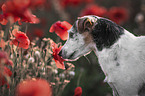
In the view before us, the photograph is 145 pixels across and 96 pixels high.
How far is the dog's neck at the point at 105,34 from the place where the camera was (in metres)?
0.71

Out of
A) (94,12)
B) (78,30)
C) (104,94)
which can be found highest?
(94,12)

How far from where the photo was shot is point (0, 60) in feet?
1.63

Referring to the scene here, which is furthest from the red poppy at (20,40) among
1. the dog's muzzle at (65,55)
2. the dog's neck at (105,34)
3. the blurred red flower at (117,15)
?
the blurred red flower at (117,15)

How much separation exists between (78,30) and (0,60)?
340mm

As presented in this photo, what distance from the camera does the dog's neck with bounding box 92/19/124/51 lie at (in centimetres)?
71

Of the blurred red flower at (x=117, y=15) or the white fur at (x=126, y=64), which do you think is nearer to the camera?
the white fur at (x=126, y=64)

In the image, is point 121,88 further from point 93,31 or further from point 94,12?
point 94,12

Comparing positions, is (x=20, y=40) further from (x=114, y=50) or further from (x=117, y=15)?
(x=117, y=15)

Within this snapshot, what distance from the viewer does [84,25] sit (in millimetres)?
700

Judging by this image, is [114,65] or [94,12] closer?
[114,65]

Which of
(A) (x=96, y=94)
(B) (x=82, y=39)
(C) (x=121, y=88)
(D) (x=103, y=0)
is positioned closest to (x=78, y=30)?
(B) (x=82, y=39)

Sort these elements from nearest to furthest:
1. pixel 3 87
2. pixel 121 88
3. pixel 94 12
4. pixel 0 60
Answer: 1. pixel 0 60
2. pixel 121 88
3. pixel 3 87
4. pixel 94 12

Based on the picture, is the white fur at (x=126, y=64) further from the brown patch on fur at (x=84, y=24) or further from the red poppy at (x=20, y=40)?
the red poppy at (x=20, y=40)

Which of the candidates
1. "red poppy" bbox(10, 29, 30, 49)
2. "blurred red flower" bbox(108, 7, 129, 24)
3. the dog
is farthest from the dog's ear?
"blurred red flower" bbox(108, 7, 129, 24)
